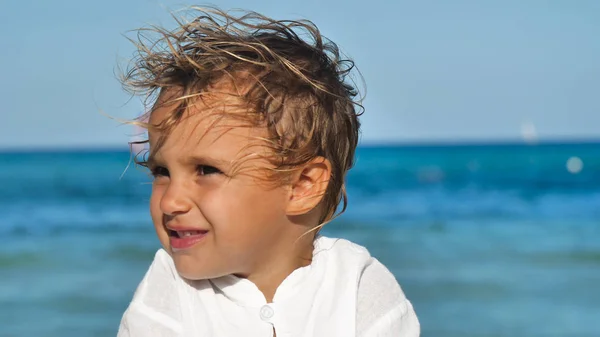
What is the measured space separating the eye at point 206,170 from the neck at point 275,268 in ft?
0.88

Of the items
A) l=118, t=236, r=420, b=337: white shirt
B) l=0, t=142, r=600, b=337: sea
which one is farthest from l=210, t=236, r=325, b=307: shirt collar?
l=0, t=142, r=600, b=337: sea

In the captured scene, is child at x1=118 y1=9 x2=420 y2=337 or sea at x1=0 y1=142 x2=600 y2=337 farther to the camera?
sea at x1=0 y1=142 x2=600 y2=337

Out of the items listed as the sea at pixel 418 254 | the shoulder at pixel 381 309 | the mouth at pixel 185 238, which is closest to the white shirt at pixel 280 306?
the shoulder at pixel 381 309

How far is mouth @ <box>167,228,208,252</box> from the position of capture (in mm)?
1979

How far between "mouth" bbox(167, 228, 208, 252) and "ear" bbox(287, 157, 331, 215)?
0.24 metres

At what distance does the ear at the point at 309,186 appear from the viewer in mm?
2098

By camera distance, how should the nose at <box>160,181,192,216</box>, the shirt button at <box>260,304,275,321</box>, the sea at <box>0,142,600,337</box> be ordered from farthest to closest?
the sea at <box>0,142,600,337</box> < the shirt button at <box>260,304,275,321</box> < the nose at <box>160,181,192,216</box>

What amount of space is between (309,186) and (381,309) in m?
0.36

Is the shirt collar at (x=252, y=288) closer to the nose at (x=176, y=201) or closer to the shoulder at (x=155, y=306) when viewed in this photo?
the shoulder at (x=155, y=306)

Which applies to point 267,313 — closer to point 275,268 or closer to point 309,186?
point 275,268

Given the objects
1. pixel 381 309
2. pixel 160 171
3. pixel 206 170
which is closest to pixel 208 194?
pixel 206 170

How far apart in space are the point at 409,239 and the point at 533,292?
2548mm

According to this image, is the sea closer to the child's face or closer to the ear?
the child's face

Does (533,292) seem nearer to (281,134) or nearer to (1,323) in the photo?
(1,323)
